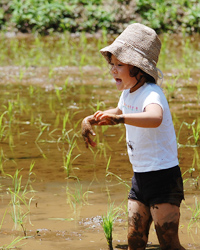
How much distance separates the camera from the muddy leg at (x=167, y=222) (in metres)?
2.58

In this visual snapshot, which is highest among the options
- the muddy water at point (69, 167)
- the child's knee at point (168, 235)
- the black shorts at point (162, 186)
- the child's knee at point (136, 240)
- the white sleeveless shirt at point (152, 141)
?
the white sleeveless shirt at point (152, 141)

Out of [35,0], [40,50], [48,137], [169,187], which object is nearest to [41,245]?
[169,187]

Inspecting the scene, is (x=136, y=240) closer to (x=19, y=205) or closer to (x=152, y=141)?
(x=152, y=141)

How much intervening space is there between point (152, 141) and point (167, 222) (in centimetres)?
39

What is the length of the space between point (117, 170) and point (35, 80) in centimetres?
392

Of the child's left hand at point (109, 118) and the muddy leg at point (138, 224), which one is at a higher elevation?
the child's left hand at point (109, 118)

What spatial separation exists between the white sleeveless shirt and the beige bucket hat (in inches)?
4.3

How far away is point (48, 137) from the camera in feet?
16.6

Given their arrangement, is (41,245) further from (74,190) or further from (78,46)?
(78,46)

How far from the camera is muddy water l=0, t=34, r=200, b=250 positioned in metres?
3.07

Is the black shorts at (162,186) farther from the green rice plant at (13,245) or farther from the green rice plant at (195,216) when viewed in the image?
the green rice plant at (13,245)

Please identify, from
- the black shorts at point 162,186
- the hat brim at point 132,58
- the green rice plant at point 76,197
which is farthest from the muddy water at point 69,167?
the hat brim at point 132,58

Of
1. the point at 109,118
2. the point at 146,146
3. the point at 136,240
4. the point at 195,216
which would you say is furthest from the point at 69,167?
the point at 109,118

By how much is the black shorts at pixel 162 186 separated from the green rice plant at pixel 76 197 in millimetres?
791
